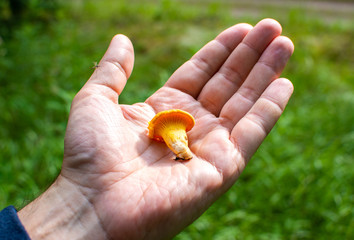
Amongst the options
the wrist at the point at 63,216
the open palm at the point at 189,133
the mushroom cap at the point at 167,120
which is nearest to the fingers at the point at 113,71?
the open palm at the point at 189,133

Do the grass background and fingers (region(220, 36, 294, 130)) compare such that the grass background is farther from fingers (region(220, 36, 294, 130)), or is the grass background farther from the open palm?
fingers (region(220, 36, 294, 130))

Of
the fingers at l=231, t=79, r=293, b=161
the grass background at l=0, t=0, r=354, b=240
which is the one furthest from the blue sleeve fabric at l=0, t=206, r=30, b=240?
the fingers at l=231, t=79, r=293, b=161

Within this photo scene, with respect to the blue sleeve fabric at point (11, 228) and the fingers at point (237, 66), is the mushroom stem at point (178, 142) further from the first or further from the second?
the blue sleeve fabric at point (11, 228)

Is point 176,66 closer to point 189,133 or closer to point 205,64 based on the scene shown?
point 205,64

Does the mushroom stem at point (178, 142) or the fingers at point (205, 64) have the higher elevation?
the fingers at point (205, 64)

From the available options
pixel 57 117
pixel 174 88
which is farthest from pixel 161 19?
pixel 174 88

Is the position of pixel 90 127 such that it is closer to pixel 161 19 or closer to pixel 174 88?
pixel 174 88

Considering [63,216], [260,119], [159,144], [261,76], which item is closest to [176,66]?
[261,76]
